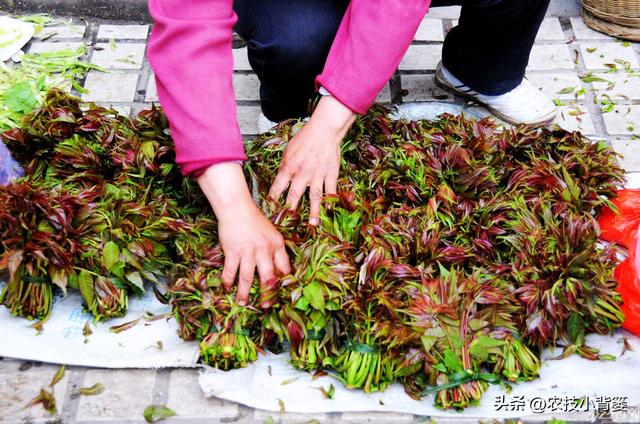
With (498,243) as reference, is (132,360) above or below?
below

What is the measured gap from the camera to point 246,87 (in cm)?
316

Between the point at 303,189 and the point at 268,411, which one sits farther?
the point at 303,189

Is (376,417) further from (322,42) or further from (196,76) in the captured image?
(322,42)

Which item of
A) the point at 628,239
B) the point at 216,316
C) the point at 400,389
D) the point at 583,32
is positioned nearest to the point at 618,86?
the point at 583,32

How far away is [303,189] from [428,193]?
43 centimetres

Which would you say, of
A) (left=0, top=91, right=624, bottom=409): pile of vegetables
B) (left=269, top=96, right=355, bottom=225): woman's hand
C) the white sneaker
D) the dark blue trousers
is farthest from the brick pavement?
(left=269, top=96, right=355, bottom=225): woman's hand

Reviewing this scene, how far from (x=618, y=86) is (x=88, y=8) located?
263 centimetres

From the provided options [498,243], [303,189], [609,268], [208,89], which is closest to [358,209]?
[303,189]

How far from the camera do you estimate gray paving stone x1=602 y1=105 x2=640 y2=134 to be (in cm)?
289

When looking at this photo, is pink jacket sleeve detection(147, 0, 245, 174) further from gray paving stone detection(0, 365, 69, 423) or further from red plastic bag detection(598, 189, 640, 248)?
red plastic bag detection(598, 189, 640, 248)

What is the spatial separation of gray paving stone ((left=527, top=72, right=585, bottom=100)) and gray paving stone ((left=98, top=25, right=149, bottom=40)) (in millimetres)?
1900

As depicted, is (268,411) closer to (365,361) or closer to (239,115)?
(365,361)

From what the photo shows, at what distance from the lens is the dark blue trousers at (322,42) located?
2.45 m

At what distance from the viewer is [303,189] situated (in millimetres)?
2051
